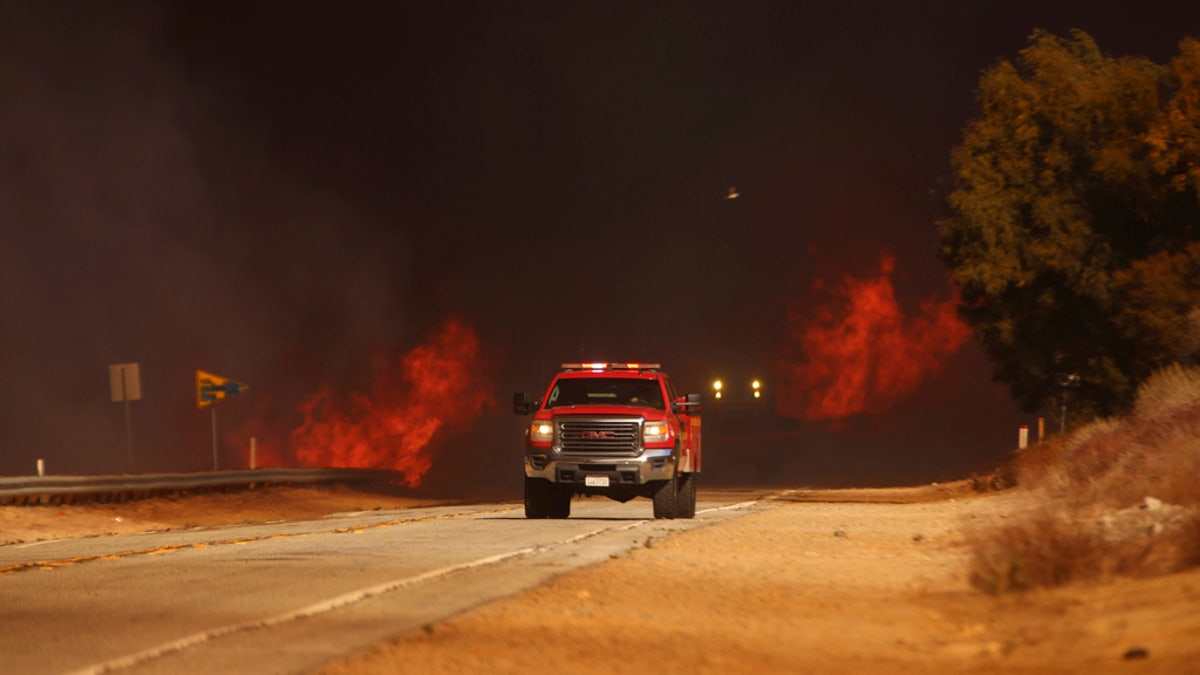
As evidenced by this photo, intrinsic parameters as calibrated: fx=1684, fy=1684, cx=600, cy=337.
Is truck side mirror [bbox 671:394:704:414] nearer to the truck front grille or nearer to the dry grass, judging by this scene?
the truck front grille

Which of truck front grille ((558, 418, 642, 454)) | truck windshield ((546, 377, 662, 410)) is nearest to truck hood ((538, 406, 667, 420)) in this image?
truck front grille ((558, 418, 642, 454))

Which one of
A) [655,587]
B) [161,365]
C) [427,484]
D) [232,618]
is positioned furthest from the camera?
[161,365]

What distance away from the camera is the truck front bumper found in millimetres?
24609

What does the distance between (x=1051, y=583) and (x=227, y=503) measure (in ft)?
91.4

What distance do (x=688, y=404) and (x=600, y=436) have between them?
146 cm

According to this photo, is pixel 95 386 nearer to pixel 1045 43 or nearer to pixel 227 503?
pixel 227 503

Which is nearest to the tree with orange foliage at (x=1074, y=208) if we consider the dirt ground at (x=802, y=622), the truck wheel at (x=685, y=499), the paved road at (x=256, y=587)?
the truck wheel at (x=685, y=499)

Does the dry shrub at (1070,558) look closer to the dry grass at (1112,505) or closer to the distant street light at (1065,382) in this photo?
the dry grass at (1112,505)

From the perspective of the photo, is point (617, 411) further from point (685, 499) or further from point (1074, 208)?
point (1074, 208)

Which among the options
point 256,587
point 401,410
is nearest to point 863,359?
point 401,410

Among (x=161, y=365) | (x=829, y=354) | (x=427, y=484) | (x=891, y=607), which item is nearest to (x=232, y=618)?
(x=891, y=607)

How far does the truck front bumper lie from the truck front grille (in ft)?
0.42

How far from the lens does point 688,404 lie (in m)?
25.3

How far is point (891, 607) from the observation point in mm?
12703
